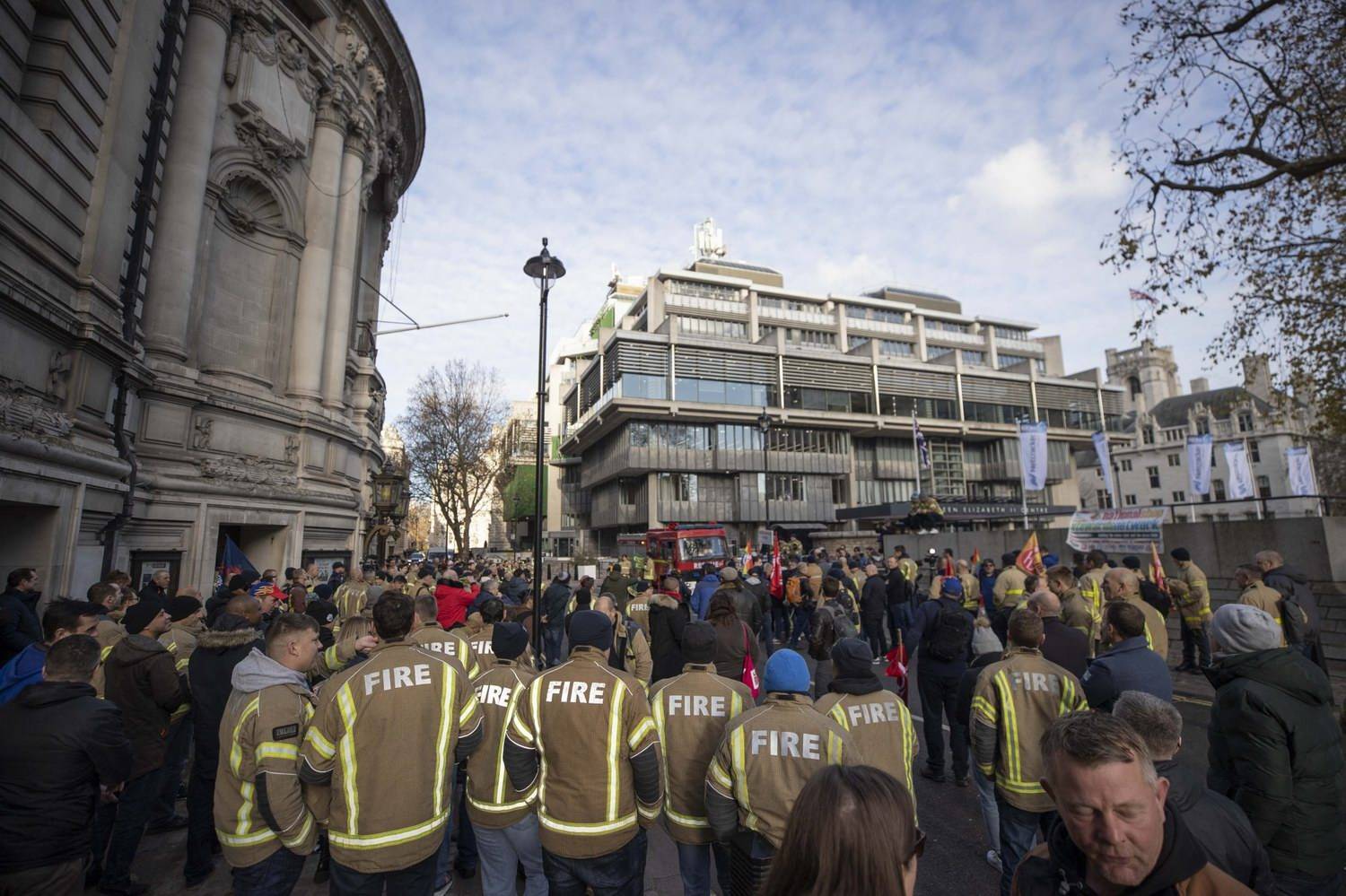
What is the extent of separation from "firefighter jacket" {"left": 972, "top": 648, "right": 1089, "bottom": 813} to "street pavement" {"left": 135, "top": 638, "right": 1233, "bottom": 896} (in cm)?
86

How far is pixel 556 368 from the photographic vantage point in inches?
3607

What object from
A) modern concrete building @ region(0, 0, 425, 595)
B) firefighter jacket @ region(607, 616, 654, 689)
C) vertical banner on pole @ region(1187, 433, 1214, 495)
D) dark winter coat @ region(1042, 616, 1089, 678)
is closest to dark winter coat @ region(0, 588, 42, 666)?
modern concrete building @ region(0, 0, 425, 595)

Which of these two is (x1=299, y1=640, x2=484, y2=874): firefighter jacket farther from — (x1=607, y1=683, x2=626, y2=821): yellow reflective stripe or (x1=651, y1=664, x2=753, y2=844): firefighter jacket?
(x1=651, y1=664, x2=753, y2=844): firefighter jacket

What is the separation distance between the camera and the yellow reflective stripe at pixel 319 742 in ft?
10.3

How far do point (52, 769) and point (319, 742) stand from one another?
1400 mm

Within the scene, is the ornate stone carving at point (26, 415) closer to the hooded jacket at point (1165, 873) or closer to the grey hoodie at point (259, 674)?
the grey hoodie at point (259, 674)

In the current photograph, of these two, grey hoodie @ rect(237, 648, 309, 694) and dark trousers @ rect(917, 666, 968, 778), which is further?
dark trousers @ rect(917, 666, 968, 778)

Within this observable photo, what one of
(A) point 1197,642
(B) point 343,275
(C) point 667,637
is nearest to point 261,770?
(C) point 667,637

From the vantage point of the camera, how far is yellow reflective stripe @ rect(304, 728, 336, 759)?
3139mm

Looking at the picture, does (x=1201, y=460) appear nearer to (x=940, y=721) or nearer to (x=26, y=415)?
(x=940, y=721)

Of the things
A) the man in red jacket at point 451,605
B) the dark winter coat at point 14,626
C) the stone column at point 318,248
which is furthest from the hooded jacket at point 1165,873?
the stone column at point 318,248

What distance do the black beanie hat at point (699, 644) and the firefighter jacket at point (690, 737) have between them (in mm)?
113

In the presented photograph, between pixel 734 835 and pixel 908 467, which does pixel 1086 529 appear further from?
pixel 908 467

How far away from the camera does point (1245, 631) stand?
3174 millimetres
